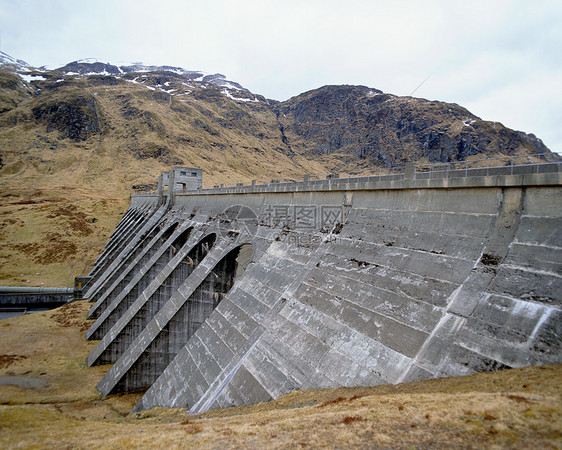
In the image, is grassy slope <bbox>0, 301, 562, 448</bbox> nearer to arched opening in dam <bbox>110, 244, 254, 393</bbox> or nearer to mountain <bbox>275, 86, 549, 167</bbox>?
arched opening in dam <bbox>110, 244, 254, 393</bbox>

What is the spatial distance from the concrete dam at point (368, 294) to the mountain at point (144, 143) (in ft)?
102

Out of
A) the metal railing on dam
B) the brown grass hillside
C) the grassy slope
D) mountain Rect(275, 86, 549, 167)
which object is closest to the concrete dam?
the metal railing on dam

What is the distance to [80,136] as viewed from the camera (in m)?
98.2

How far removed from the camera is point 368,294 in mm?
9359

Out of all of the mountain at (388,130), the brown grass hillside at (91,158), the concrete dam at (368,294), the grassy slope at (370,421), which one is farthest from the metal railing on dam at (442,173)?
the mountain at (388,130)

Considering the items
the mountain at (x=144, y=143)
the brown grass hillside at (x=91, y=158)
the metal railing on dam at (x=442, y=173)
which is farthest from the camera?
the mountain at (x=144, y=143)

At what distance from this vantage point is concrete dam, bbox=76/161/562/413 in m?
6.70

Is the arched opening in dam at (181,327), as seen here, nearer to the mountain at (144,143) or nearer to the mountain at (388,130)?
the mountain at (144,143)

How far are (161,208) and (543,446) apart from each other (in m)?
37.9

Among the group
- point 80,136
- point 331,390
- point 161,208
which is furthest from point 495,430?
point 80,136

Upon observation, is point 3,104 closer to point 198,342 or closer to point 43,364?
point 43,364

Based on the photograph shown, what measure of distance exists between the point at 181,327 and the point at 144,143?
98119 millimetres

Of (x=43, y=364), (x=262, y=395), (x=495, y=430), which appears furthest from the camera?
(x=43, y=364)

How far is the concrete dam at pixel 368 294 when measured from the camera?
6699mm
